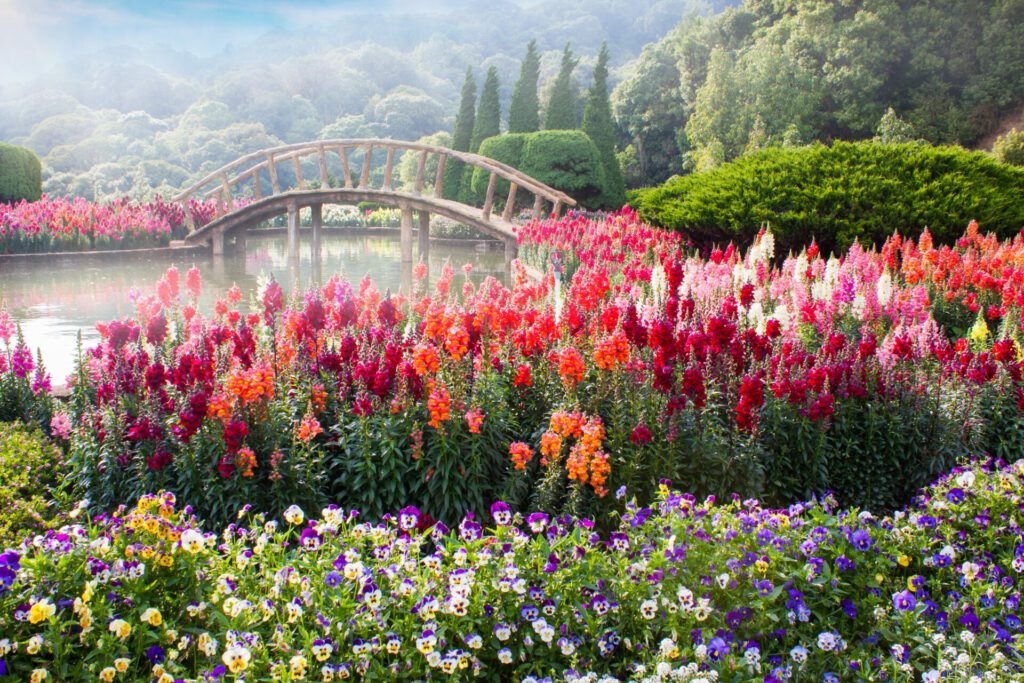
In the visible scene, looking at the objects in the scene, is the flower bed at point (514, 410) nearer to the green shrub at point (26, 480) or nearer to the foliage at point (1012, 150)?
the green shrub at point (26, 480)

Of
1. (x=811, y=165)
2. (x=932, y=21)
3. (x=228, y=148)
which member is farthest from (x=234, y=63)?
(x=811, y=165)

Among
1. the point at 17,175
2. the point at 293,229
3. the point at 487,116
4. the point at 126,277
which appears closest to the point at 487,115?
the point at 487,116

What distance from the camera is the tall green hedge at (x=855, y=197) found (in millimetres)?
9695

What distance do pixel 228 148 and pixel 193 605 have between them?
44.4 m

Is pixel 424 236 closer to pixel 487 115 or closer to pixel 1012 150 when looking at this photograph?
pixel 1012 150

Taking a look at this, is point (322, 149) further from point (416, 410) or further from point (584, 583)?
point (584, 583)

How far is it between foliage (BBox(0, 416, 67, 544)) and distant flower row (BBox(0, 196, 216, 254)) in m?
12.0

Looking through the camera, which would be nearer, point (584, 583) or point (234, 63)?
point (584, 583)

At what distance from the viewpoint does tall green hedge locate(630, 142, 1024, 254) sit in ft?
31.8

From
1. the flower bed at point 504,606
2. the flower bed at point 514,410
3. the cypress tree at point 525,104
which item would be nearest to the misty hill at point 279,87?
the cypress tree at point 525,104

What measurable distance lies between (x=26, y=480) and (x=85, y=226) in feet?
44.4

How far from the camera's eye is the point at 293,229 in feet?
53.8

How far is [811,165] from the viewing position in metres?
10.7

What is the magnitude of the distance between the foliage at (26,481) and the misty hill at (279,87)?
31.5m
